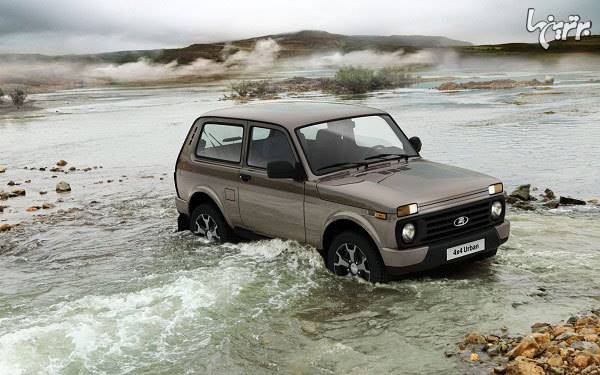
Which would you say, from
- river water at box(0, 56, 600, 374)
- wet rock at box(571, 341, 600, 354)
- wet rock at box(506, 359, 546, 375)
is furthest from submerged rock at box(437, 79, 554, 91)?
wet rock at box(506, 359, 546, 375)

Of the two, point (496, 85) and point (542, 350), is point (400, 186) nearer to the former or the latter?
point (542, 350)

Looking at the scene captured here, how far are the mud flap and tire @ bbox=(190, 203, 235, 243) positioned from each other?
15.5 inches

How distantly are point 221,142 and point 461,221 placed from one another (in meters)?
3.63

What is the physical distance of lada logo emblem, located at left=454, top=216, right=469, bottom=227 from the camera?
745 cm

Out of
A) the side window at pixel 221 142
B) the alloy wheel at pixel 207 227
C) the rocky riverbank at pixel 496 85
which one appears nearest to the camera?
the side window at pixel 221 142

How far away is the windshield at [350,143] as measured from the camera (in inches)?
325

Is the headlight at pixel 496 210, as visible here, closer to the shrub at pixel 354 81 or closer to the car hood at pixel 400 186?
the car hood at pixel 400 186

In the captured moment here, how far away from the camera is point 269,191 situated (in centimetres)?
859

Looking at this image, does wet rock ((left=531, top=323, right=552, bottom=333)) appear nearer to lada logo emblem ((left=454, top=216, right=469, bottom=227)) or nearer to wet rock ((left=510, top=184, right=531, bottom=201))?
lada logo emblem ((left=454, top=216, right=469, bottom=227))

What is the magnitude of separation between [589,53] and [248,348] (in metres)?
106

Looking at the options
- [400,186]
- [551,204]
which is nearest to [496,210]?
[400,186]

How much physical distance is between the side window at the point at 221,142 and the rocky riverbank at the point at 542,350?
170 inches

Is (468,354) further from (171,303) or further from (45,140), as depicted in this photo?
(45,140)

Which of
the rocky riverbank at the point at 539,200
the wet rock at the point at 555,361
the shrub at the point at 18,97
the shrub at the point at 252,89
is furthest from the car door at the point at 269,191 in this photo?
the shrub at the point at 252,89
